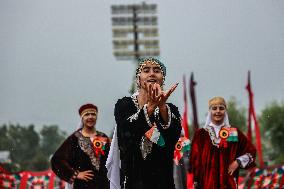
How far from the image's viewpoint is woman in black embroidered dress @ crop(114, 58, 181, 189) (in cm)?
431

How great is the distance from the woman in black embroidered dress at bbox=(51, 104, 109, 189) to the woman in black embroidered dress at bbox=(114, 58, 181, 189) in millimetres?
3176

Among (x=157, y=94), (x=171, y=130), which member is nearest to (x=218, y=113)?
(x=171, y=130)

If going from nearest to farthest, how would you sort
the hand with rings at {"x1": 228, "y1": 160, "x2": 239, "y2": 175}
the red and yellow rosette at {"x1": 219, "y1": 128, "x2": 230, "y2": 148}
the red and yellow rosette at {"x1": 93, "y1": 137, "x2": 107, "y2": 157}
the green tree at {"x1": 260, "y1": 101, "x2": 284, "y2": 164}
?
the hand with rings at {"x1": 228, "y1": 160, "x2": 239, "y2": 175}, the red and yellow rosette at {"x1": 219, "y1": 128, "x2": 230, "y2": 148}, the red and yellow rosette at {"x1": 93, "y1": 137, "x2": 107, "y2": 157}, the green tree at {"x1": 260, "y1": 101, "x2": 284, "y2": 164}

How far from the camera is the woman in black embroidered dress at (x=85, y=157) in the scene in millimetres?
7812

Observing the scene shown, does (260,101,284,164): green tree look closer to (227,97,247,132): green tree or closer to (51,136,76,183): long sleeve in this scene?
(227,97,247,132): green tree

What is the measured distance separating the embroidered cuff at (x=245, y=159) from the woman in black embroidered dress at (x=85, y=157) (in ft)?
5.33

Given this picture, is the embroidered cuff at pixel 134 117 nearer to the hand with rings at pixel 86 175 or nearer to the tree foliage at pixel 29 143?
the hand with rings at pixel 86 175

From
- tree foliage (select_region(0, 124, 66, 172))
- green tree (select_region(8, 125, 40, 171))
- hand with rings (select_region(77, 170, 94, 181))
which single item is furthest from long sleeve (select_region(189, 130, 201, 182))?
green tree (select_region(8, 125, 40, 171))

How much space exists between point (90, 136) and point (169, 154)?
3.71m

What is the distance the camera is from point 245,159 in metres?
7.61

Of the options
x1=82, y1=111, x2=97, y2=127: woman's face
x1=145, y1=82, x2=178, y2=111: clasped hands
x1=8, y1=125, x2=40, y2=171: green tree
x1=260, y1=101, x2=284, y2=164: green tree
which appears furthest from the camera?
x1=8, y1=125, x2=40, y2=171: green tree

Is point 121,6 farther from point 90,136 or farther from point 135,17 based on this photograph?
point 90,136

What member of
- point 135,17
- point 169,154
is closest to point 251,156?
point 169,154

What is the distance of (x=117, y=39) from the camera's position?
3797cm
